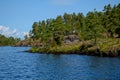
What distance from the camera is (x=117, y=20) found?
142 m

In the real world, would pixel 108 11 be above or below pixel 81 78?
above

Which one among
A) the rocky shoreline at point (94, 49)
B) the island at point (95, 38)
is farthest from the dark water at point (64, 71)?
the island at point (95, 38)

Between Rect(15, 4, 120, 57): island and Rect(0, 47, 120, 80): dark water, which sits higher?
Rect(15, 4, 120, 57): island

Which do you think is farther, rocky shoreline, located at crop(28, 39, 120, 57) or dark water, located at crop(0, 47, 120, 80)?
rocky shoreline, located at crop(28, 39, 120, 57)

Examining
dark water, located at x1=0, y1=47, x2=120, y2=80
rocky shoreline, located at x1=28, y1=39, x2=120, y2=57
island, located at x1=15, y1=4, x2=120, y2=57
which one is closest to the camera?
dark water, located at x1=0, y1=47, x2=120, y2=80

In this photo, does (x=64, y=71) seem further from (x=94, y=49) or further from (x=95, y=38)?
(x=95, y=38)

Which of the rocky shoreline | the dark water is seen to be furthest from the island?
the dark water

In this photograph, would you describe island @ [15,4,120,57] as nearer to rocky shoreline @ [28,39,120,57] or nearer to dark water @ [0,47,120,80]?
rocky shoreline @ [28,39,120,57]

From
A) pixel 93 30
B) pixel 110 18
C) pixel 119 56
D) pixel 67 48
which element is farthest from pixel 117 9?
pixel 119 56

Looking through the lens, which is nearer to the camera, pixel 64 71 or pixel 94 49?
pixel 64 71

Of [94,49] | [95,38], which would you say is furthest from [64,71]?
[95,38]

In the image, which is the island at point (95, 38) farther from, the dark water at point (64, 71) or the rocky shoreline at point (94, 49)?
the dark water at point (64, 71)

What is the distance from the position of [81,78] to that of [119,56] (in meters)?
56.1

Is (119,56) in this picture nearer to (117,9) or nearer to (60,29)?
(117,9)
